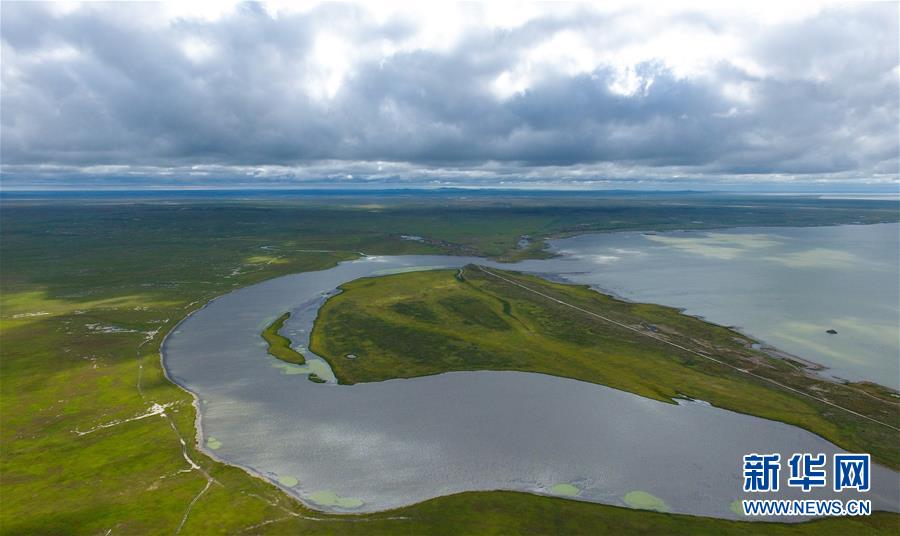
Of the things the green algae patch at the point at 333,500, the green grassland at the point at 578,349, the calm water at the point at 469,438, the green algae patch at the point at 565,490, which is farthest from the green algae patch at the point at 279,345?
the green algae patch at the point at 565,490

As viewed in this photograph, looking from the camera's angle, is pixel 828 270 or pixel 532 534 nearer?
pixel 532 534

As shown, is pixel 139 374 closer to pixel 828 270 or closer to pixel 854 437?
pixel 854 437

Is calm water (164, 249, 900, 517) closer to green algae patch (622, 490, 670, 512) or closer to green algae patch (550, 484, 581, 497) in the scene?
green algae patch (550, 484, 581, 497)

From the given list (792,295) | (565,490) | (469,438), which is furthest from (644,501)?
(792,295)

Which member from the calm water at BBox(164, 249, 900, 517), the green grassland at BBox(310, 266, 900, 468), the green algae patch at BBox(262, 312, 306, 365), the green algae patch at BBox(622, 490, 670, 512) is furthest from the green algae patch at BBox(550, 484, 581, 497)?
the green algae patch at BBox(262, 312, 306, 365)

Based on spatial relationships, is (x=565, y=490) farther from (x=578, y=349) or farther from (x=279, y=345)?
(x=279, y=345)

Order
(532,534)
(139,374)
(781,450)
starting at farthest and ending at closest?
A: (139,374) < (781,450) < (532,534)

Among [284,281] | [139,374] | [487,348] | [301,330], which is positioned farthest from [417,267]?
[139,374]
